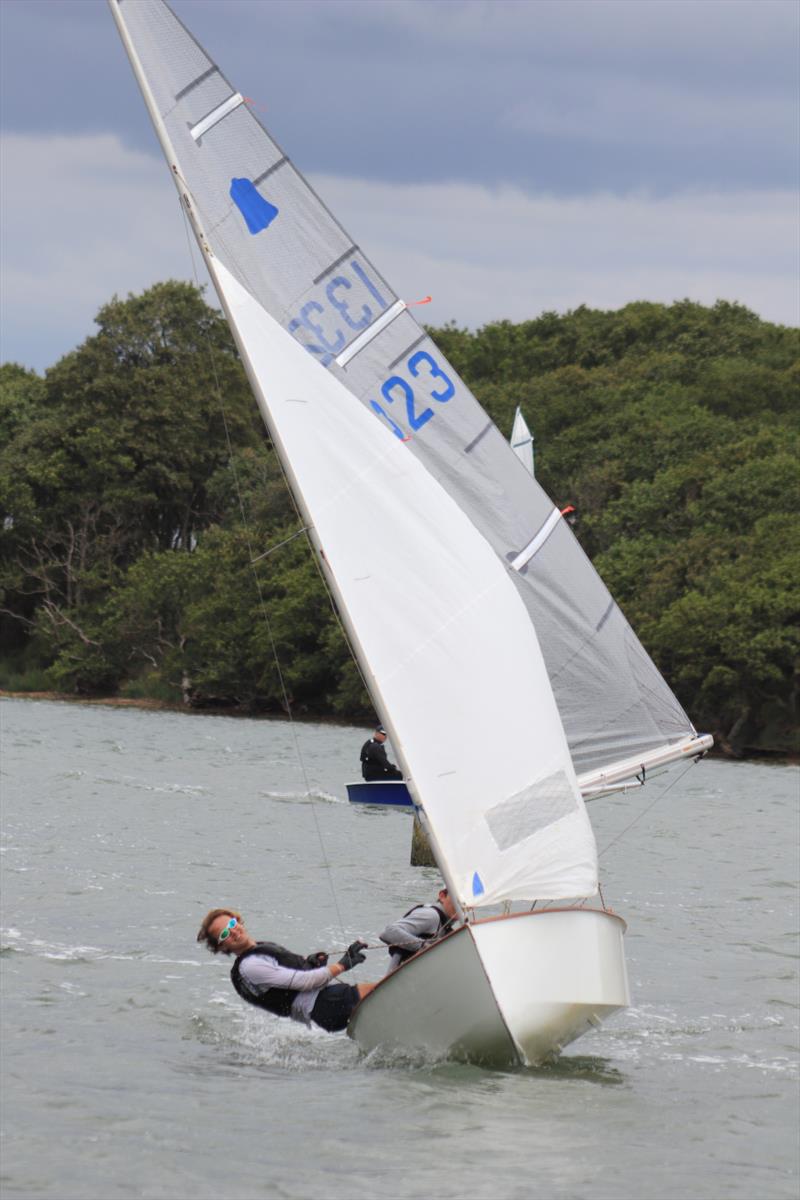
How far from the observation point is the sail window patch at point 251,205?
32.3 ft

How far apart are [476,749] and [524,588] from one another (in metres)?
1.33

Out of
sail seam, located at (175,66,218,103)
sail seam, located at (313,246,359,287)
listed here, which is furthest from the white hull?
sail seam, located at (175,66,218,103)

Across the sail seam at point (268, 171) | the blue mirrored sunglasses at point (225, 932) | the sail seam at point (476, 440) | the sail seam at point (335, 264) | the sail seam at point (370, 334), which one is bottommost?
the blue mirrored sunglasses at point (225, 932)

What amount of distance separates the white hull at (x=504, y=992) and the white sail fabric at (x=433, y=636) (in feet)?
1.49

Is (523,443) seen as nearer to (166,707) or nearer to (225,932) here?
(225,932)

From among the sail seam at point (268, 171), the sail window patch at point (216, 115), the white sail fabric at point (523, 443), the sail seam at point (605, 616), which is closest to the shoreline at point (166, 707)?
the white sail fabric at point (523, 443)

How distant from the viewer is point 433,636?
9859 mm

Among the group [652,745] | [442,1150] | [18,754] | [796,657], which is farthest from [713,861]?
[796,657]

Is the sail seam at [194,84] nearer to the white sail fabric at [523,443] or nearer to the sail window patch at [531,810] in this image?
the sail window patch at [531,810]

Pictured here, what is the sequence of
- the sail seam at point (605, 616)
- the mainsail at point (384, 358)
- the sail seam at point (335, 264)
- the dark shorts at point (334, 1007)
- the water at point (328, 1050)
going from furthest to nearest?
the sail seam at point (605, 616)
the sail seam at point (335, 264)
the dark shorts at point (334, 1007)
the mainsail at point (384, 358)
the water at point (328, 1050)

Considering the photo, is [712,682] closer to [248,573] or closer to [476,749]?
[248,573]

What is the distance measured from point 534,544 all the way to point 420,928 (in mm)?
2625

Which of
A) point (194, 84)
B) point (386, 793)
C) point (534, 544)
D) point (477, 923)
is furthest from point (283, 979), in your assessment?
point (194, 84)

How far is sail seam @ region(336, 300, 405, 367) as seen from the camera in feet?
33.4
